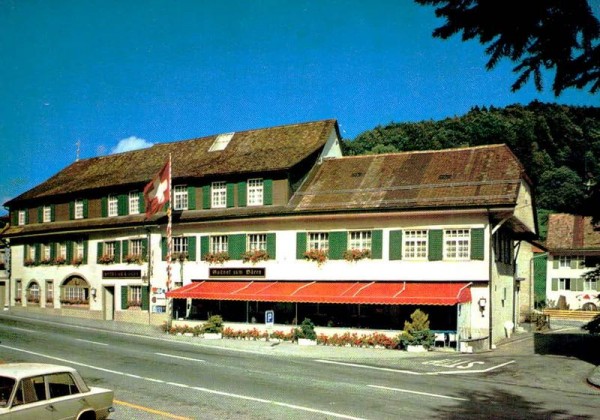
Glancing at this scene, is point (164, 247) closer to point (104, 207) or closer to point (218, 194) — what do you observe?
point (218, 194)

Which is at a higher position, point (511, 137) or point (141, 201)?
point (511, 137)

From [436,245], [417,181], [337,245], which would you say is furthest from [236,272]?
[436,245]

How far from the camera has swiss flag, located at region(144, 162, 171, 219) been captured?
120ft

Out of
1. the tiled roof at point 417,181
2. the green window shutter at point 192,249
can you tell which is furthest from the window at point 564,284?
the green window shutter at point 192,249

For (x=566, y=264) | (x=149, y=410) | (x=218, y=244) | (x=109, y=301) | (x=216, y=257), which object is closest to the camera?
(x=149, y=410)

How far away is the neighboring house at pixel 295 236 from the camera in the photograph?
98.3 ft

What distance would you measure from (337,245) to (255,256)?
16.2 feet

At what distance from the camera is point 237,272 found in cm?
3538

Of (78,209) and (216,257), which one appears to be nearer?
(216,257)

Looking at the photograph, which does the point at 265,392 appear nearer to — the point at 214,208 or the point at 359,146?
the point at 214,208

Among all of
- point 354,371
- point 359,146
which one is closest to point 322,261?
point 354,371

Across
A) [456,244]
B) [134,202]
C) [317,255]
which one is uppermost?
[134,202]

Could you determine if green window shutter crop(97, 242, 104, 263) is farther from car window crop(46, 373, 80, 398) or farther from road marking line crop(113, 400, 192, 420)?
car window crop(46, 373, 80, 398)

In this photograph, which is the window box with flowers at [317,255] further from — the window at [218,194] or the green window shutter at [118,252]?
the green window shutter at [118,252]
